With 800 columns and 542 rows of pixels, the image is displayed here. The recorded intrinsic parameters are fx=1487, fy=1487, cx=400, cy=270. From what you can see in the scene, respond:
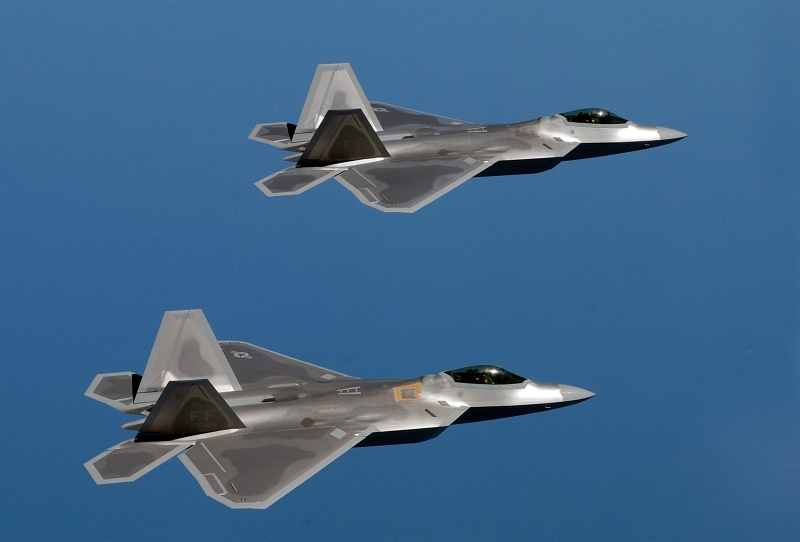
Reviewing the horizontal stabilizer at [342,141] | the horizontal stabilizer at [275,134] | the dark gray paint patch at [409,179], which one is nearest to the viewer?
the dark gray paint patch at [409,179]

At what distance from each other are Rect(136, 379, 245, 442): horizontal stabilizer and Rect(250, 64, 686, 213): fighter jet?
22.4 ft

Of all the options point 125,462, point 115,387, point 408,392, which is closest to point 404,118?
point 408,392

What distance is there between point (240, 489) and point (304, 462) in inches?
65.2

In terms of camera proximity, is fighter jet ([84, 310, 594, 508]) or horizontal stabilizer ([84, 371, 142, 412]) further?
horizontal stabilizer ([84, 371, 142, 412])

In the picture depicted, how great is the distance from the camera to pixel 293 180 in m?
38.8

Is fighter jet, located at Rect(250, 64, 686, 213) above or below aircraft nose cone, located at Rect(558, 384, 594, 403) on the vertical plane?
above

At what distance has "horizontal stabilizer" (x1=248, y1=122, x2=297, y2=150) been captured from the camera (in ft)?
135

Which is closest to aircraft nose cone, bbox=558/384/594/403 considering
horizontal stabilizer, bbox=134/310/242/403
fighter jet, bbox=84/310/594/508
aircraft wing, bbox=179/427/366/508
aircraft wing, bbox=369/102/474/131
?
fighter jet, bbox=84/310/594/508

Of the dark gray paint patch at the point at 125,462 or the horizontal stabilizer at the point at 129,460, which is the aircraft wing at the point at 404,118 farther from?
the dark gray paint patch at the point at 125,462

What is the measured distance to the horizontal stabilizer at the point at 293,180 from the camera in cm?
3831

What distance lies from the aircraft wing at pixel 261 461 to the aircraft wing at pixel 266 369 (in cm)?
219

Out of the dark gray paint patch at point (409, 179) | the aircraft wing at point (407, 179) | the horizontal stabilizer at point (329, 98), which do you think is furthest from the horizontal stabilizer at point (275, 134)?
the dark gray paint patch at point (409, 179)

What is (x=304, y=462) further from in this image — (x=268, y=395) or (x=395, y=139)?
(x=395, y=139)

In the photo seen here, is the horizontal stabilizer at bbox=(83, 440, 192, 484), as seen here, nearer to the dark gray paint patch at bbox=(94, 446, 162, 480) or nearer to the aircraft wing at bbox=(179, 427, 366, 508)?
the dark gray paint patch at bbox=(94, 446, 162, 480)
